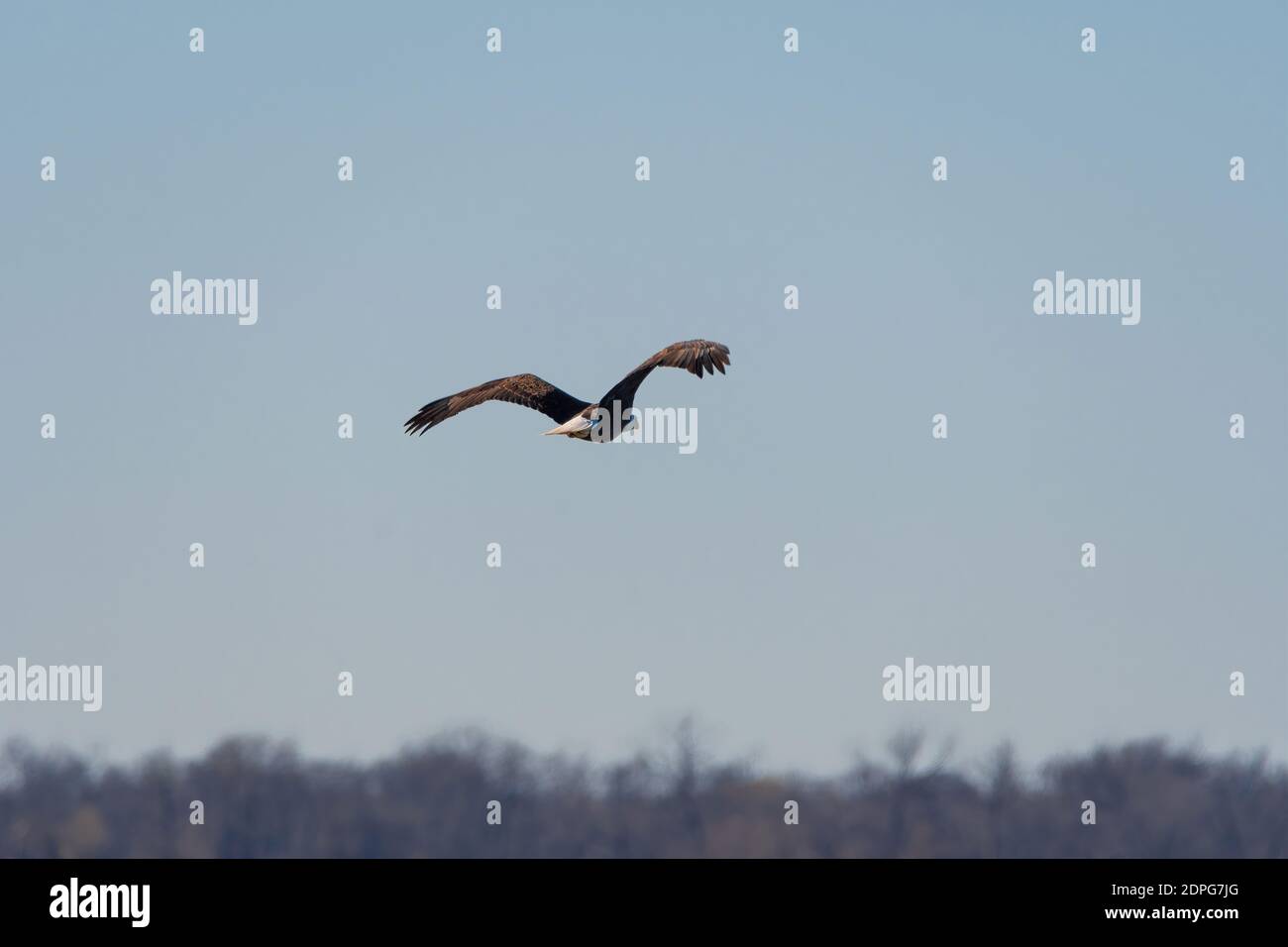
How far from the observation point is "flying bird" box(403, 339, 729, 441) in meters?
33.1

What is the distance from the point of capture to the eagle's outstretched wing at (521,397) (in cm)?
3403

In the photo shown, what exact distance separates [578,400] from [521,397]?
3.59 ft

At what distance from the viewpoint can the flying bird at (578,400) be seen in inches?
1304

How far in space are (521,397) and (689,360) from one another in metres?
2.88

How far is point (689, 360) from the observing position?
34.0 metres

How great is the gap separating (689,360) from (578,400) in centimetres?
186

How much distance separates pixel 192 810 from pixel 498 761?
8.36 meters

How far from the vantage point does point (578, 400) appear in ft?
114

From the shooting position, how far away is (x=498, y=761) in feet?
211

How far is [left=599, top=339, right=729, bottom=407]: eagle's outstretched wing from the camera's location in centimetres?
3388

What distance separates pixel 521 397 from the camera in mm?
35344
